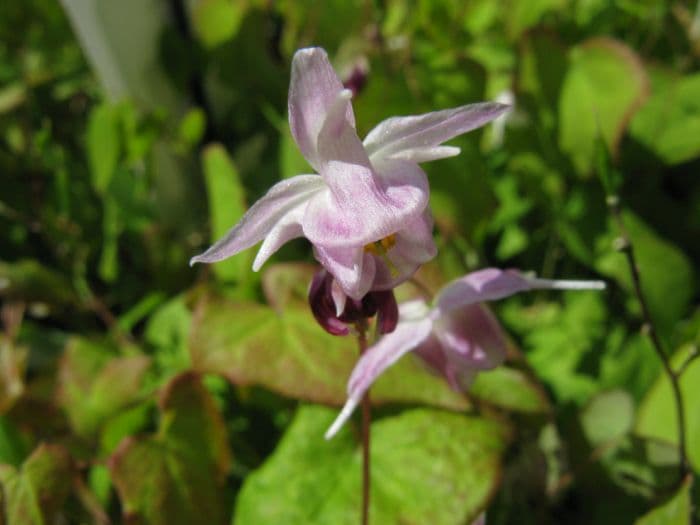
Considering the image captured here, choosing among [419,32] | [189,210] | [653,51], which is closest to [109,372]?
[189,210]

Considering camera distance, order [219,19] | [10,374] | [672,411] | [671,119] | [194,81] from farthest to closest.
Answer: [194,81]
[219,19]
[671,119]
[10,374]
[672,411]

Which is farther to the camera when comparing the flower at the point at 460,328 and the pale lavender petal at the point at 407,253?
the flower at the point at 460,328

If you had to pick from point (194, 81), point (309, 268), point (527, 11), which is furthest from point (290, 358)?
point (194, 81)

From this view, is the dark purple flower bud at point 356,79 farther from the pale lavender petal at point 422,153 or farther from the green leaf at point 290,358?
the pale lavender petal at point 422,153

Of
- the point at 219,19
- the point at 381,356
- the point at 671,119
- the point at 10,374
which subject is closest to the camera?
the point at 381,356

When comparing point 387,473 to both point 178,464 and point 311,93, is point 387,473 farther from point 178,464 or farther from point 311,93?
point 311,93

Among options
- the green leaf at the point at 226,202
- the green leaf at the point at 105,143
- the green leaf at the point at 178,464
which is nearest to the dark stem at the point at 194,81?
the green leaf at the point at 105,143

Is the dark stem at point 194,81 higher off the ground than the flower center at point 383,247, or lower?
lower
